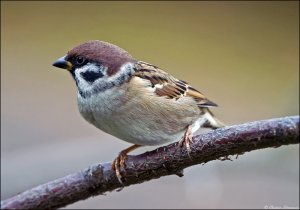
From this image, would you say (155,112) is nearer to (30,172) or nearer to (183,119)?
(183,119)

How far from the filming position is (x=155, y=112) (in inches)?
81.9

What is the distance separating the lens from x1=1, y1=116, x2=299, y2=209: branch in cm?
132

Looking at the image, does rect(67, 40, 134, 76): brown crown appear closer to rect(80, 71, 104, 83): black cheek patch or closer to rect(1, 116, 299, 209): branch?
rect(80, 71, 104, 83): black cheek patch

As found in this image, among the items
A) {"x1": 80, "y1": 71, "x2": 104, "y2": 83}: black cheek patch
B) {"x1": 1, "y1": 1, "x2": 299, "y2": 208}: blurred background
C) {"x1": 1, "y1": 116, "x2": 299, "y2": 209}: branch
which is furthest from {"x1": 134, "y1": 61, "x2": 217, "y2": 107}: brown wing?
{"x1": 1, "y1": 1, "x2": 299, "y2": 208}: blurred background

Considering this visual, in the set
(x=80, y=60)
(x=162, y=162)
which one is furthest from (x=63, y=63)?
(x=162, y=162)

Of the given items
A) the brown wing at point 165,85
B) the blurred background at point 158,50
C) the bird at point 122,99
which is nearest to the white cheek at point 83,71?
the bird at point 122,99

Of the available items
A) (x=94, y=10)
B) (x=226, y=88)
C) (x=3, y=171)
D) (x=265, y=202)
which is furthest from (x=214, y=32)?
(x=3, y=171)

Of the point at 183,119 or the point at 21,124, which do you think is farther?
the point at 21,124

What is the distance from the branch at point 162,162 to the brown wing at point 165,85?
423mm

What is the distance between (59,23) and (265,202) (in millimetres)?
2279

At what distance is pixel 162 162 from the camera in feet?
5.34

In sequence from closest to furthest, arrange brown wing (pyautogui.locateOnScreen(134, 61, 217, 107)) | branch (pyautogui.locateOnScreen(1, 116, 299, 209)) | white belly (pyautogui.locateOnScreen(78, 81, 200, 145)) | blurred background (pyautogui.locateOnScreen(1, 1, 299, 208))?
1. branch (pyautogui.locateOnScreen(1, 116, 299, 209))
2. white belly (pyautogui.locateOnScreen(78, 81, 200, 145))
3. brown wing (pyautogui.locateOnScreen(134, 61, 217, 107))
4. blurred background (pyautogui.locateOnScreen(1, 1, 299, 208))

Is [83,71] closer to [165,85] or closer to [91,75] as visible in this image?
[91,75]

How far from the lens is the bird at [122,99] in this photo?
6.66 ft
